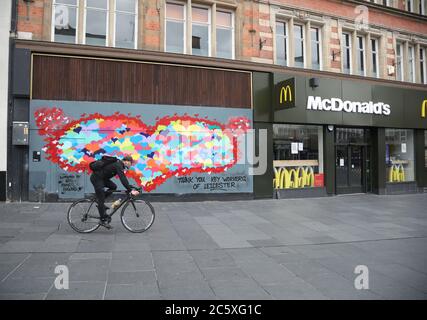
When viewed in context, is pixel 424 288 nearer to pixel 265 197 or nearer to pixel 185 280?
pixel 185 280

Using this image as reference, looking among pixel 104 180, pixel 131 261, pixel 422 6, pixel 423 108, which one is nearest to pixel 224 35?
pixel 104 180

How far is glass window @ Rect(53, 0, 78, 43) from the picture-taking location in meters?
11.6

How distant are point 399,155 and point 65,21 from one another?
16.0 m

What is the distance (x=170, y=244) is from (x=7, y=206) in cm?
646

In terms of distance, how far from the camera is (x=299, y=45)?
15.0 m

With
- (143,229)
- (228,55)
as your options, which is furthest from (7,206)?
(228,55)

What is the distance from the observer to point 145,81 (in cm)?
1212

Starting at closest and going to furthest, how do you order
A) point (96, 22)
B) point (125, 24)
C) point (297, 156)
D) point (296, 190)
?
point (96, 22) → point (125, 24) → point (296, 190) → point (297, 156)

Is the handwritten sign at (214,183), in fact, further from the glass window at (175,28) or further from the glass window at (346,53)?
the glass window at (346,53)

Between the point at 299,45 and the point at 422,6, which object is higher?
the point at 422,6

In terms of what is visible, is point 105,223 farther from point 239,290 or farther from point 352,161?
point 352,161

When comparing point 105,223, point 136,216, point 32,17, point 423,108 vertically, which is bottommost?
point 105,223

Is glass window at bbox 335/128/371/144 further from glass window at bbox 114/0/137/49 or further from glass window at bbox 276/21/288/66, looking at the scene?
glass window at bbox 114/0/137/49

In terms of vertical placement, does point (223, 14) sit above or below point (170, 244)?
above
